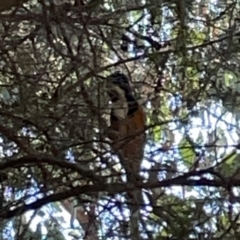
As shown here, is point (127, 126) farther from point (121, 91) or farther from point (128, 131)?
point (121, 91)

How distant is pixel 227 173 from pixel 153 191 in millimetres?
221

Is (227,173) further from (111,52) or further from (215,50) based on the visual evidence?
(111,52)

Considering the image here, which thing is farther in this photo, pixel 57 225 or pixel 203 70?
pixel 57 225

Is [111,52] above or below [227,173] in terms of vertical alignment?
above

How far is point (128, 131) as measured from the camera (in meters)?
2.46

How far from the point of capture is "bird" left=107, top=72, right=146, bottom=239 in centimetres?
215

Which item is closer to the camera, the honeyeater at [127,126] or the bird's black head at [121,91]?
the honeyeater at [127,126]

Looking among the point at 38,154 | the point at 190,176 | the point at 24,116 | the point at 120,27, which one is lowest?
the point at 190,176

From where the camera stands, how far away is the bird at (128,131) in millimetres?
2148

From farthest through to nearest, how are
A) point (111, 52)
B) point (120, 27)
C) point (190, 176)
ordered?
point (111, 52) < point (120, 27) < point (190, 176)

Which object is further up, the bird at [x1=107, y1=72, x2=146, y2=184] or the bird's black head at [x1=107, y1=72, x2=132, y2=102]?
the bird's black head at [x1=107, y1=72, x2=132, y2=102]

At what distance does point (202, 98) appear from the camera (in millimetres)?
2352

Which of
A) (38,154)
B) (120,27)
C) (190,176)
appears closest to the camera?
(190,176)

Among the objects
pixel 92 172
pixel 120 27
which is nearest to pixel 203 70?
pixel 120 27
